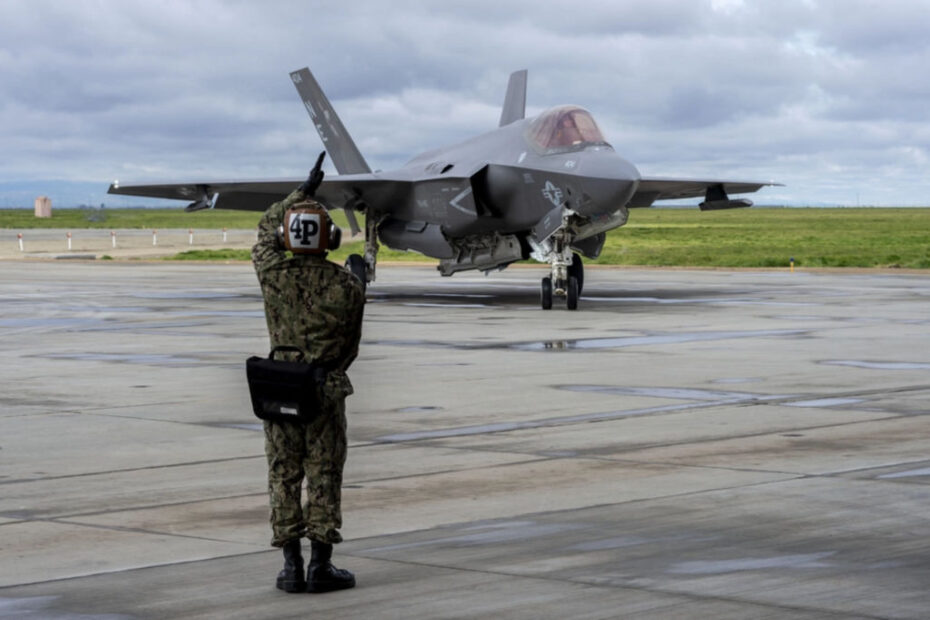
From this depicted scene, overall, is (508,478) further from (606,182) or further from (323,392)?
(606,182)

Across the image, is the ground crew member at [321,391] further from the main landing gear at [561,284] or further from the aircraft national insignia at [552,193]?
the aircraft national insignia at [552,193]

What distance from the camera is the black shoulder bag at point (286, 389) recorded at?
655cm

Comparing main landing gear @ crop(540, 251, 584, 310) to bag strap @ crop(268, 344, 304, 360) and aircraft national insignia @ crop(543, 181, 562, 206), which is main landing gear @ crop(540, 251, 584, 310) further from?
bag strap @ crop(268, 344, 304, 360)

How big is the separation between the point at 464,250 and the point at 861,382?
650 inches

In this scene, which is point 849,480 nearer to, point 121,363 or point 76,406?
point 76,406

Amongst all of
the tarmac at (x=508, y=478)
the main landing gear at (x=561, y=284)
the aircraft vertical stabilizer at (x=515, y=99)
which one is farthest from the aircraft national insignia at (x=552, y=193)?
the aircraft vertical stabilizer at (x=515, y=99)

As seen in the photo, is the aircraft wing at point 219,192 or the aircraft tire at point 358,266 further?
the aircraft wing at point 219,192

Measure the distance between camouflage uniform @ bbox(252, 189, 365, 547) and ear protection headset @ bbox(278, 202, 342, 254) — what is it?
0.23 ft

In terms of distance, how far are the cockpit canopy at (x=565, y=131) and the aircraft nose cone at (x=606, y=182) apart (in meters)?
0.58

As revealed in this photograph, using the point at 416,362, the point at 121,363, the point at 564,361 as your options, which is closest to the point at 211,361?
the point at 121,363

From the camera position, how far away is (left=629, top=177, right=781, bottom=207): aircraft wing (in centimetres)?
3176

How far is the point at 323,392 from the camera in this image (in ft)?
22.0

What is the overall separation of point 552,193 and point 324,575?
20.7 m

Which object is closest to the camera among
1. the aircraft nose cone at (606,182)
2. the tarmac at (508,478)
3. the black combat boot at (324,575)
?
the tarmac at (508,478)
